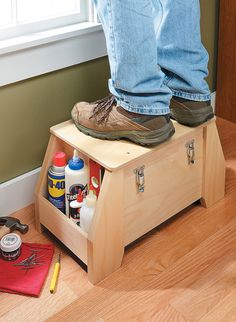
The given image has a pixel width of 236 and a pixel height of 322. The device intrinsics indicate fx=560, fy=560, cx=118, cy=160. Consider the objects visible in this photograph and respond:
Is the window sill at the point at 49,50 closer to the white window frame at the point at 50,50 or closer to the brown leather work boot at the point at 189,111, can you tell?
the white window frame at the point at 50,50

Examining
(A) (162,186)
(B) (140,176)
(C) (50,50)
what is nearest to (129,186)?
(B) (140,176)

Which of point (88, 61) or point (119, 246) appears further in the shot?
point (88, 61)

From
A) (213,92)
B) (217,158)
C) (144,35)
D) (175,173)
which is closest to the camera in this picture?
(144,35)

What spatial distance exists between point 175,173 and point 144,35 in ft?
1.39

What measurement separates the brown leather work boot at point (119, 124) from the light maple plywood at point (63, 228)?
0.78ft

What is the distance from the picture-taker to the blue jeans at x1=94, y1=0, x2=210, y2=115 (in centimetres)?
136

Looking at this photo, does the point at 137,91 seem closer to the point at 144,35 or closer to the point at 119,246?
the point at 144,35

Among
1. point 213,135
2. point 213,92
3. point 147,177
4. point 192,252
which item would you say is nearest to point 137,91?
point 147,177

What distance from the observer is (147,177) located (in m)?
1.50

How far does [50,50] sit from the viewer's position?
1.60 meters

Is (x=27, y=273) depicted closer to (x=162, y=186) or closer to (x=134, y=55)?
(x=162, y=186)

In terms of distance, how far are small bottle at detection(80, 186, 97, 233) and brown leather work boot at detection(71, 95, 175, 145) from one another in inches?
6.7

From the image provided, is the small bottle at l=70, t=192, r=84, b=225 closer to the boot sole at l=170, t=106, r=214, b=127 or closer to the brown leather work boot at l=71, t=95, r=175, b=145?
the brown leather work boot at l=71, t=95, r=175, b=145

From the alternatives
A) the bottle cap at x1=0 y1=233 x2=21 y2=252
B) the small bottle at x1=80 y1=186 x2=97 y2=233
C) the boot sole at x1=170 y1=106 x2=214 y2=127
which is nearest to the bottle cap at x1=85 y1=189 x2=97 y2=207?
the small bottle at x1=80 y1=186 x2=97 y2=233
